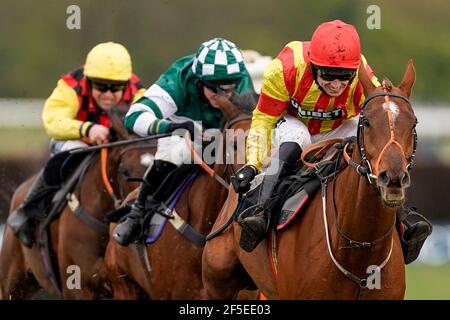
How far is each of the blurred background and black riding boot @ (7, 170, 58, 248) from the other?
4872mm

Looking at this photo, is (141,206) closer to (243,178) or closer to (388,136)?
(243,178)

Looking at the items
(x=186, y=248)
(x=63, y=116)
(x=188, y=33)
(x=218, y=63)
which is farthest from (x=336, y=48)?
(x=188, y=33)

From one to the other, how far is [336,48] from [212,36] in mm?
9752

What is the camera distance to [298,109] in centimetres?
696

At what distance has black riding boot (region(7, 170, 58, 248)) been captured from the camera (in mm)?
9750

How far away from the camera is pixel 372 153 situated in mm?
5855

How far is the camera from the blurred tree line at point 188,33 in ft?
52.5

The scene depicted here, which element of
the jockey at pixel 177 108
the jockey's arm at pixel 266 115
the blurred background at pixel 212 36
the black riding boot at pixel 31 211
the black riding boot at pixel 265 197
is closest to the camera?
the black riding boot at pixel 265 197

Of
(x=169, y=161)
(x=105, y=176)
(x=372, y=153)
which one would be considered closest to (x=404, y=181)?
(x=372, y=153)

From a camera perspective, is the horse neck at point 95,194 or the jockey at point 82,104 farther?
the jockey at point 82,104

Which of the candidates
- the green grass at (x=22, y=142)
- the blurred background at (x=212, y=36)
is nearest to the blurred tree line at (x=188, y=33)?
the blurred background at (x=212, y=36)

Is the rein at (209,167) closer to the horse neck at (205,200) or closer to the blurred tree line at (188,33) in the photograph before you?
the horse neck at (205,200)
